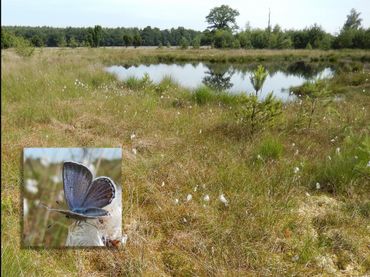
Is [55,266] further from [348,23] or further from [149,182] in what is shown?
[348,23]

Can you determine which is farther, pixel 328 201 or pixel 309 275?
pixel 328 201

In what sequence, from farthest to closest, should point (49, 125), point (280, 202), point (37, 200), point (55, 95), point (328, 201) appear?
point (55, 95), point (49, 125), point (328, 201), point (280, 202), point (37, 200)

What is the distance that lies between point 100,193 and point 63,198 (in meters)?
0.14

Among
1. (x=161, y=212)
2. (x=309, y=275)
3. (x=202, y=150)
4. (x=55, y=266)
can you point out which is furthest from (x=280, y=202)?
(x=55, y=266)

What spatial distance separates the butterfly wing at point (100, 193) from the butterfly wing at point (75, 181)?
0.03 metres

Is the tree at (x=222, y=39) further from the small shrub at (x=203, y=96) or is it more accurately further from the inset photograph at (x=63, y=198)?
the inset photograph at (x=63, y=198)

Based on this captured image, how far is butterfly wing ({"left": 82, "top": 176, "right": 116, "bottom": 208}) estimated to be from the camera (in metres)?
1.32

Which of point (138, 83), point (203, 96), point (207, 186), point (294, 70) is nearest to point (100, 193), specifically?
point (207, 186)

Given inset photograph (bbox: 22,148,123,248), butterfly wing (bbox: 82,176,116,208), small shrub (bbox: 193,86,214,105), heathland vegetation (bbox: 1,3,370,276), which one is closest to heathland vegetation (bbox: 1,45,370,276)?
heathland vegetation (bbox: 1,3,370,276)

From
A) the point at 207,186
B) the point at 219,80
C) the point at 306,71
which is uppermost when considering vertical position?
the point at 306,71

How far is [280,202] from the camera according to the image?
3.18m

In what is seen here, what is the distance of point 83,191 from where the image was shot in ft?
4.26

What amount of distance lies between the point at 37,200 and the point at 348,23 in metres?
81.4

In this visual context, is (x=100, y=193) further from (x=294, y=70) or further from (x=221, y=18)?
(x=221, y=18)
